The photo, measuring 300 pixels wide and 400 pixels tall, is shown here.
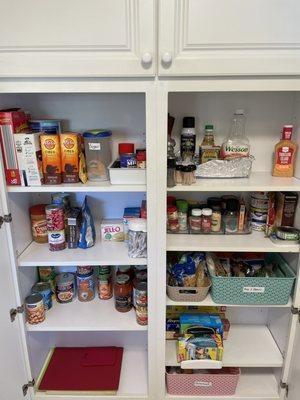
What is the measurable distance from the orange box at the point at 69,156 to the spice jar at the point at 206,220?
0.56 m

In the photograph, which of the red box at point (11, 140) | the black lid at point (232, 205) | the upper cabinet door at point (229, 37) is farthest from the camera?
the black lid at point (232, 205)

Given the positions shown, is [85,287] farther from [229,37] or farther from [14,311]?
[229,37]

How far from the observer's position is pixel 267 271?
1.36m

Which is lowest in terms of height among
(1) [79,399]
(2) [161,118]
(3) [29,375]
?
(1) [79,399]

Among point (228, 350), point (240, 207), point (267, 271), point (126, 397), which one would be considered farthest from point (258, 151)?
point (126, 397)

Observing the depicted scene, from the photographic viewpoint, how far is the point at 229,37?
0.96m

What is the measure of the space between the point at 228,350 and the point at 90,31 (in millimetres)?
1488

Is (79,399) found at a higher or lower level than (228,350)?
lower

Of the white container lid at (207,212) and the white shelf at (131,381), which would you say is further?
the white shelf at (131,381)

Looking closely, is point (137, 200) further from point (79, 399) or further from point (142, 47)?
point (79, 399)

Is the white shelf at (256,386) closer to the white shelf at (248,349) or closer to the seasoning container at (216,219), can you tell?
the white shelf at (248,349)

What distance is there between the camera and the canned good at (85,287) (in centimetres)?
147

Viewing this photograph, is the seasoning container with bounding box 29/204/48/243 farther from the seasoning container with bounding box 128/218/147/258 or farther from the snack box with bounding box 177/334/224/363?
the snack box with bounding box 177/334/224/363

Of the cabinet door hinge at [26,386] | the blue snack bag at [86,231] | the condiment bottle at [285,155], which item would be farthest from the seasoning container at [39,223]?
the condiment bottle at [285,155]
